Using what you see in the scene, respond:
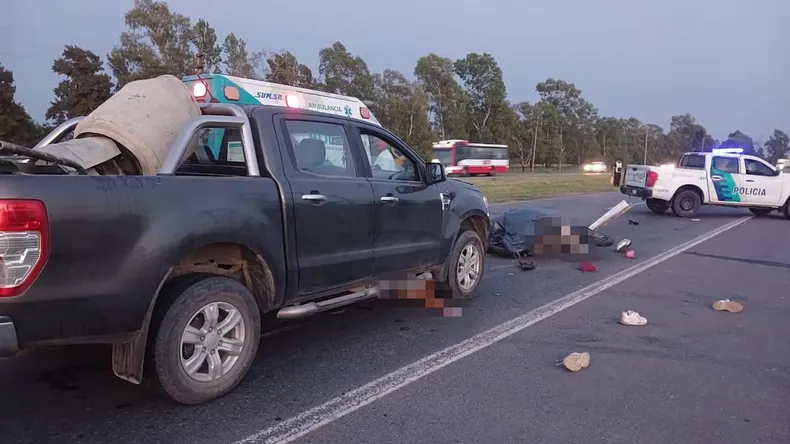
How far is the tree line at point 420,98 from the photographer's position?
3891 cm

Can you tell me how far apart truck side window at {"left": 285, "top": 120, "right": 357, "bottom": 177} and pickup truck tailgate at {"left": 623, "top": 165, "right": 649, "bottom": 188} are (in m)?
14.7

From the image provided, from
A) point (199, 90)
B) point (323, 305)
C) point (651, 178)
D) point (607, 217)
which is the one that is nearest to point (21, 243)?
point (323, 305)

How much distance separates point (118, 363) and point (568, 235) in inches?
290

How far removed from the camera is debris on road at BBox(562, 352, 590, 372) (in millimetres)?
4656

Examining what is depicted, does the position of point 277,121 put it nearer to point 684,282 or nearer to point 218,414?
point 218,414

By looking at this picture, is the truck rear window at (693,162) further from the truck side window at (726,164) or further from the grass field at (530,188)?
the grass field at (530,188)

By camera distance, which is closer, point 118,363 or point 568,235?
point 118,363

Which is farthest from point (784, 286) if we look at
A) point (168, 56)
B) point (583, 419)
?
point (168, 56)

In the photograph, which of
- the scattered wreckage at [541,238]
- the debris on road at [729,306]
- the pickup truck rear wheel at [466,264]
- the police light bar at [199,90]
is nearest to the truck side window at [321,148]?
the pickup truck rear wheel at [466,264]

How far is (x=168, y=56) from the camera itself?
41375mm

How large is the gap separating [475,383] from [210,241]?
203 centimetres

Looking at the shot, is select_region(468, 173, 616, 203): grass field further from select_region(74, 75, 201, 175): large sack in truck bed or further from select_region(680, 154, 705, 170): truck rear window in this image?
select_region(74, 75, 201, 175): large sack in truck bed

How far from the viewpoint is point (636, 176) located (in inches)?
714

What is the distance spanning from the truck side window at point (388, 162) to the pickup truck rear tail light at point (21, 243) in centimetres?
282
